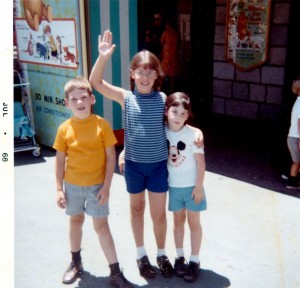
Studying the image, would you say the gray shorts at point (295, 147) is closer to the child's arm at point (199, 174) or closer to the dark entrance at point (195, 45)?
the child's arm at point (199, 174)

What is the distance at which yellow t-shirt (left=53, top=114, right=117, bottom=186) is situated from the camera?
2.85 m

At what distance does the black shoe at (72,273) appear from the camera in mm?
3104

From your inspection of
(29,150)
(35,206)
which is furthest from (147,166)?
(29,150)

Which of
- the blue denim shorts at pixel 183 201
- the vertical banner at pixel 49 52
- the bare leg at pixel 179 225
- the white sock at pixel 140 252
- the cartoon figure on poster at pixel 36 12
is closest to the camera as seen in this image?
the blue denim shorts at pixel 183 201

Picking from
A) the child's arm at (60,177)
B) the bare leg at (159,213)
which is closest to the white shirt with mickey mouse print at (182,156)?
the bare leg at (159,213)

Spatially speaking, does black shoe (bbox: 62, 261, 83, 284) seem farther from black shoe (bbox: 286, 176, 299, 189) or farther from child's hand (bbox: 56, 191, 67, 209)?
black shoe (bbox: 286, 176, 299, 189)

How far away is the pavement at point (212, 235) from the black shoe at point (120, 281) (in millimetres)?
75

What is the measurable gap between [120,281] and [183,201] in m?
0.68

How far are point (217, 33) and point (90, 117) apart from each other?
517cm

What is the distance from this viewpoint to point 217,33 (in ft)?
24.8

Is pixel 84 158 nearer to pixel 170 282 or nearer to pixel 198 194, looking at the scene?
pixel 198 194

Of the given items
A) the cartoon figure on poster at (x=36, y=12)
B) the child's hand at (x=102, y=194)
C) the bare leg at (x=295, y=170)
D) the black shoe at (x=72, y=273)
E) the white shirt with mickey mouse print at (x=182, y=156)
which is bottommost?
the black shoe at (x=72, y=273)

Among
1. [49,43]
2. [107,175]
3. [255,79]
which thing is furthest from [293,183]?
[49,43]

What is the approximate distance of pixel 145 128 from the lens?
114 inches
